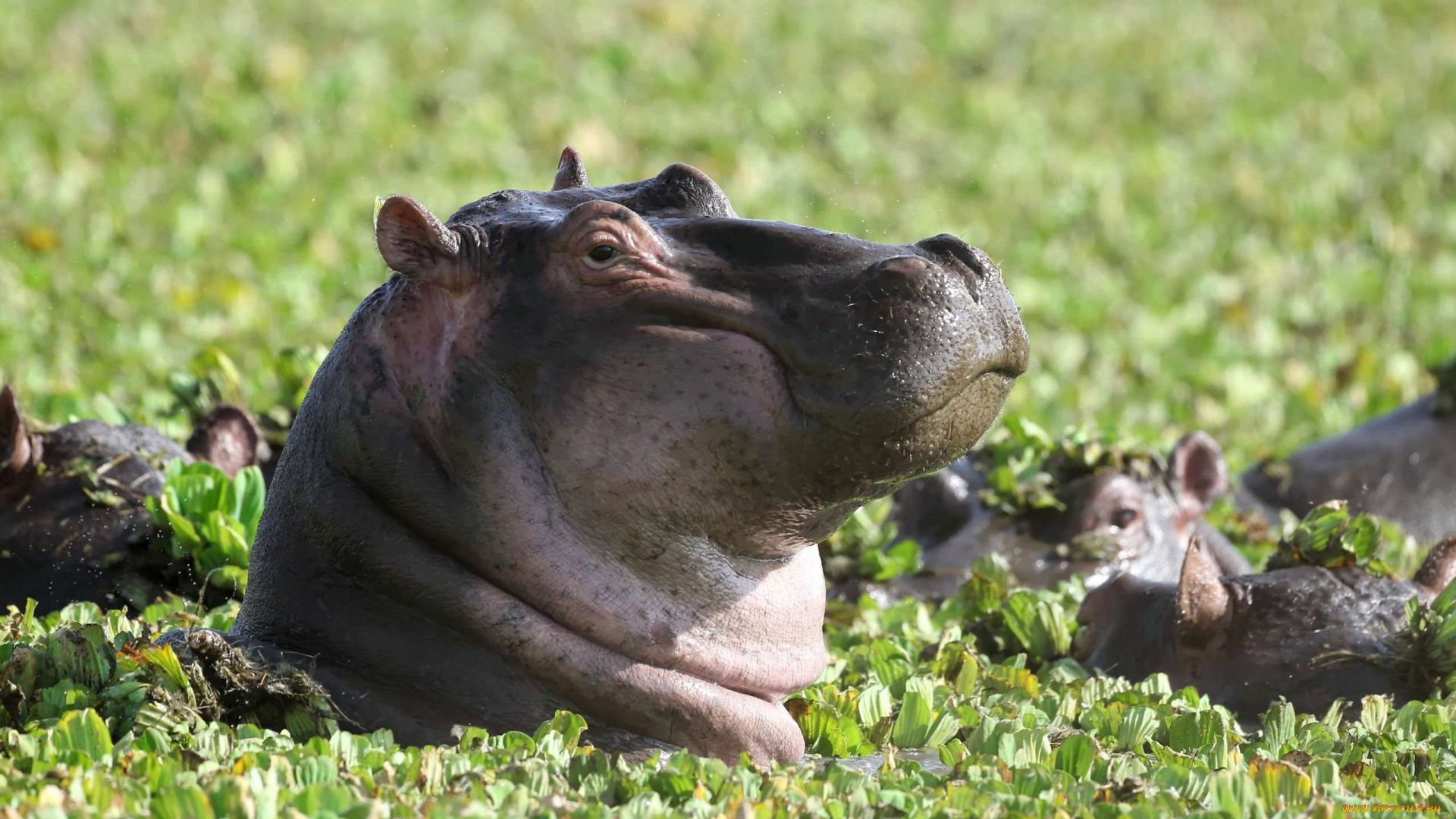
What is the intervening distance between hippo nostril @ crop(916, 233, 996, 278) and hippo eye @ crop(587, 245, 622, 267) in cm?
55

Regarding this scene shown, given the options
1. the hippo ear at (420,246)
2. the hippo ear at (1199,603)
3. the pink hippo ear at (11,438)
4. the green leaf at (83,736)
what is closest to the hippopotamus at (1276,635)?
the hippo ear at (1199,603)

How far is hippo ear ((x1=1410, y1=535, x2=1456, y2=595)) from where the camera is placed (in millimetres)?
4957

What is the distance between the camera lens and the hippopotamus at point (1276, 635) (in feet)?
15.4

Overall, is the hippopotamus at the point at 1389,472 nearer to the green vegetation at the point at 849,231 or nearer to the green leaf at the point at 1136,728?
the green vegetation at the point at 849,231

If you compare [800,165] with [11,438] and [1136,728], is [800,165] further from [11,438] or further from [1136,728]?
[1136,728]

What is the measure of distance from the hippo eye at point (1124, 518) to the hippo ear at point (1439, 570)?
1333 mm

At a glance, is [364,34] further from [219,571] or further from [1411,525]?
[219,571]

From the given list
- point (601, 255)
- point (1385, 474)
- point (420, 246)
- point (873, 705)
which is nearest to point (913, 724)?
point (873, 705)

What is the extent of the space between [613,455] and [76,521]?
213 centimetres

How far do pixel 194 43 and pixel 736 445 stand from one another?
10.8 meters

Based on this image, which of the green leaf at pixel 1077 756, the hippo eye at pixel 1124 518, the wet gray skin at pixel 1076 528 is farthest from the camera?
the hippo eye at pixel 1124 518

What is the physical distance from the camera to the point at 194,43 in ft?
43.5

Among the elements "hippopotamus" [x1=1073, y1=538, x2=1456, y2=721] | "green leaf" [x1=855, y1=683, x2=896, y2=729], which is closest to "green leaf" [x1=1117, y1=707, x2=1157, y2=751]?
"green leaf" [x1=855, y1=683, x2=896, y2=729]

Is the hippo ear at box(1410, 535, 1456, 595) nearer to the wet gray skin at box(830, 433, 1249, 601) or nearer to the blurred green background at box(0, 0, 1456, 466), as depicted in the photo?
the wet gray skin at box(830, 433, 1249, 601)
